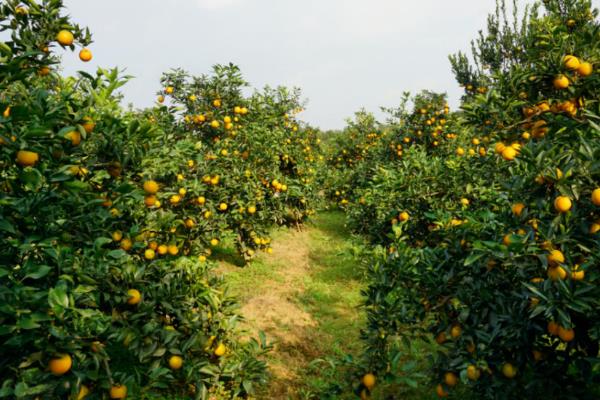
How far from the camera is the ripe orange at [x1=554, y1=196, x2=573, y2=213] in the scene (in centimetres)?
199

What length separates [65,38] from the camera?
8.64ft

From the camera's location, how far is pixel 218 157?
646 cm

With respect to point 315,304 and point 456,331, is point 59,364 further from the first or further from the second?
point 315,304

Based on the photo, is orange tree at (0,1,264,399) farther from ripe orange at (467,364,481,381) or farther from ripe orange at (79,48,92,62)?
ripe orange at (467,364,481,381)

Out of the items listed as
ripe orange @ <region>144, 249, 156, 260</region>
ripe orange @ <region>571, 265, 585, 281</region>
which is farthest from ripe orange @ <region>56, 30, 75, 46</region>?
ripe orange @ <region>571, 265, 585, 281</region>

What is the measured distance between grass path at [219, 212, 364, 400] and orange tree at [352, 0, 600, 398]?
2.21ft

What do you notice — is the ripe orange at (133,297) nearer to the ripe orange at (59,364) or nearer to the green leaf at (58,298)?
the ripe orange at (59,364)

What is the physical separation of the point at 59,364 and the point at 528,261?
260 centimetres

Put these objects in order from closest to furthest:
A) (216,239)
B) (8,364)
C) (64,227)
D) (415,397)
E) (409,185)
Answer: (8,364) < (64,227) < (415,397) < (409,185) < (216,239)

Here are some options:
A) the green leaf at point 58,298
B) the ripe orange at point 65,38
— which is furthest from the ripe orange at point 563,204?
the ripe orange at point 65,38

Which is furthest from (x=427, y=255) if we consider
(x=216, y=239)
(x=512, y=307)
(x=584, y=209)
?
(x=216, y=239)

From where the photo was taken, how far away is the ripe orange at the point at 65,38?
102 inches

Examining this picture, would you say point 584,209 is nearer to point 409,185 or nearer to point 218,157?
point 409,185

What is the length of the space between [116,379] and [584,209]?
304 centimetres
